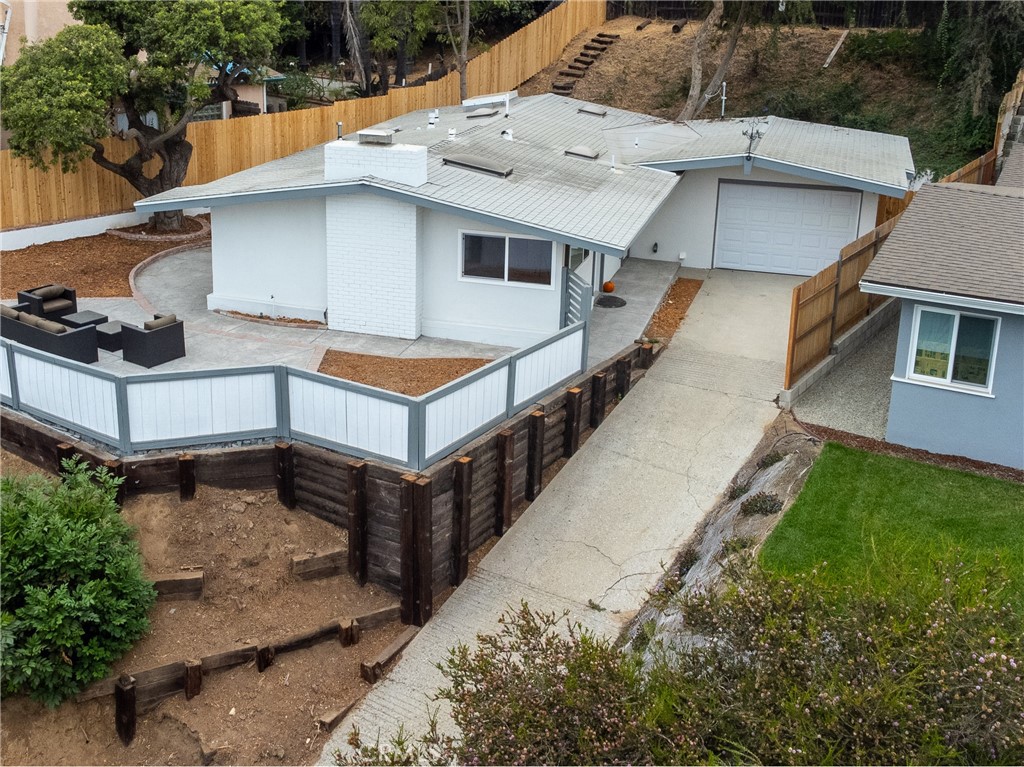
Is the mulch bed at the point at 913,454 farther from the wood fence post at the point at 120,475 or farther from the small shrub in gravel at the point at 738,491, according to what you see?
the wood fence post at the point at 120,475

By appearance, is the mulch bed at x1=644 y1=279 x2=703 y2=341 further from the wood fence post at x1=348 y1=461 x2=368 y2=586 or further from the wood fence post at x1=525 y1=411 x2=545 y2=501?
the wood fence post at x1=348 y1=461 x2=368 y2=586

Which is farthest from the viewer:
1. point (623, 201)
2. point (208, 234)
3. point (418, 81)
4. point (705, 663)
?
point (418, 81)

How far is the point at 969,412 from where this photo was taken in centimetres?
1648

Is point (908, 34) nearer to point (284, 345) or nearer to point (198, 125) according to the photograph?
point (198, 125)

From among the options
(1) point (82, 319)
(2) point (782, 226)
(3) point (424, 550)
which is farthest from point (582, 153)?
(3) point (424, 550)

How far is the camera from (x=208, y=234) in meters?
27.4

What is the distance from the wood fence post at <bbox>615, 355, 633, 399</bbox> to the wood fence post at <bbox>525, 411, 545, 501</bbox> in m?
3.00

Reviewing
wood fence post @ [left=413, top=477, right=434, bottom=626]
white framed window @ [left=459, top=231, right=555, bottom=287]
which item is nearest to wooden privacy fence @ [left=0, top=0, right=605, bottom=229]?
white framed window @ [left=459, top=231, right=555, bottom=287]

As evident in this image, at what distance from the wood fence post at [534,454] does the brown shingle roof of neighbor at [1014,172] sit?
1079 cm

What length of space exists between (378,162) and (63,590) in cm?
A: 995

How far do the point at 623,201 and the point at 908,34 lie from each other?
2326 centimetres

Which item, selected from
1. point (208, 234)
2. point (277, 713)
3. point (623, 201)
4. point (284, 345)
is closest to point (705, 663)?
point (277, 713)

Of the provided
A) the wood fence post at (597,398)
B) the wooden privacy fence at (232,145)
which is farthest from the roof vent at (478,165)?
the wooden privacy fence at (232,145)

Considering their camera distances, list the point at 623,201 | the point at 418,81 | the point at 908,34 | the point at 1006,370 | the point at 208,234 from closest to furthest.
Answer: the point at 1006,370 < the point at 623,201 < the point at 208,234 < the point at 908,34 < the point at 418,81
